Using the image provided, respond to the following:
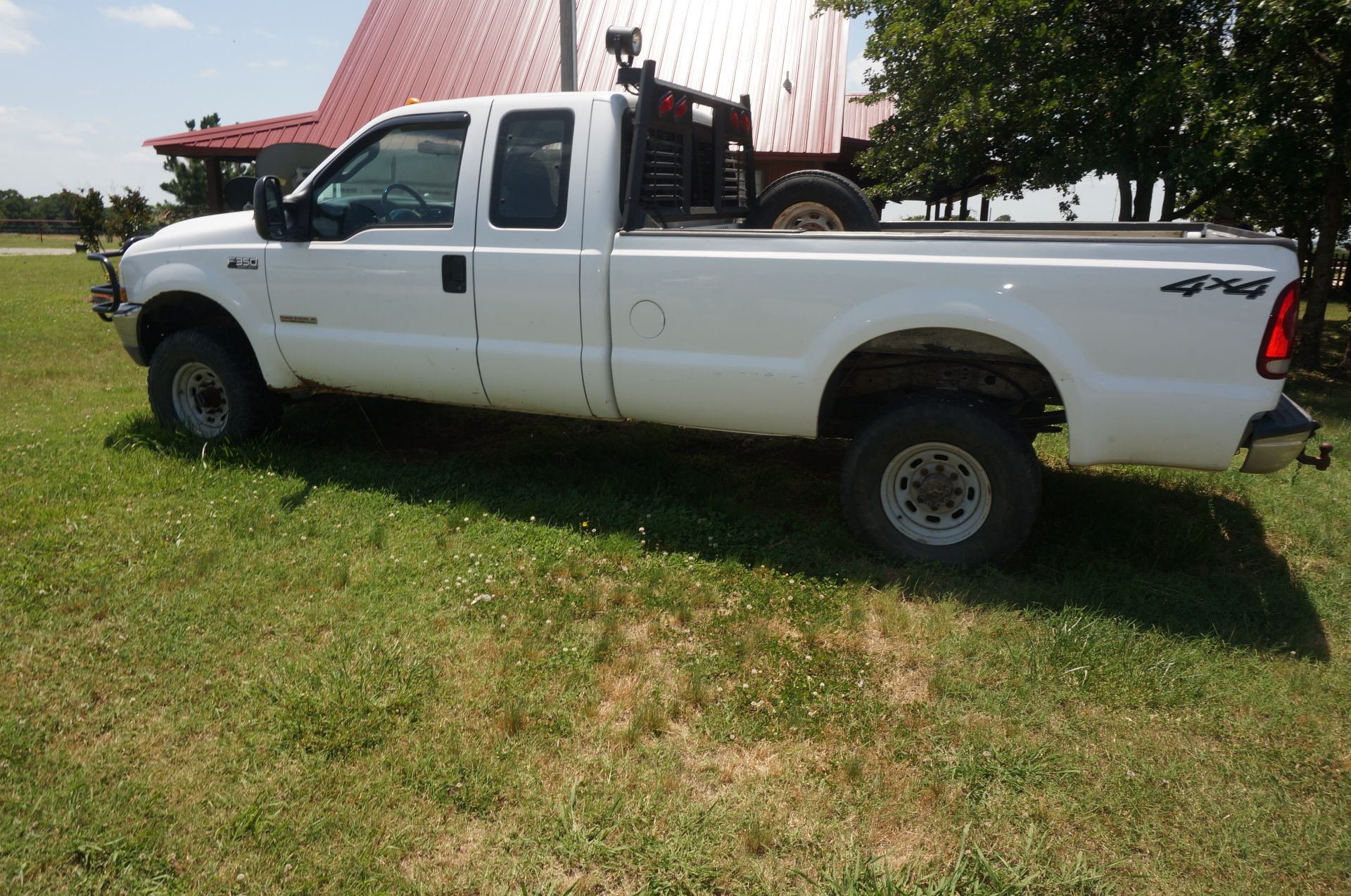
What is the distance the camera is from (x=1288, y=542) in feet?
15.6

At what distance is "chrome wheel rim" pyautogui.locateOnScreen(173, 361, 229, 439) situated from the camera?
599 cm

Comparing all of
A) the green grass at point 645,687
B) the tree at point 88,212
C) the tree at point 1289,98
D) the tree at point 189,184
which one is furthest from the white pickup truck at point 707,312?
the tree at point 189,184

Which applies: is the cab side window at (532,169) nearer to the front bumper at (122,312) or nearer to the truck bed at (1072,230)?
the truck bed at (1072,230)

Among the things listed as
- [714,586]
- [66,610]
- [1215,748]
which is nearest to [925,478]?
[714,586]

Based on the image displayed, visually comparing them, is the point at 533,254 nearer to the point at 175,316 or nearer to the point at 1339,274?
the point at 175,316

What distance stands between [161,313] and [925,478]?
16.2 ft

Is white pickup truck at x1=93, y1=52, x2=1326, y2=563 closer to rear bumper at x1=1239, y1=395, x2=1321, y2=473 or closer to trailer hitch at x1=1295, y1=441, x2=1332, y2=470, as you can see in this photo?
rear bumper at x1=1239, y1=395, x2=1321, y2=473

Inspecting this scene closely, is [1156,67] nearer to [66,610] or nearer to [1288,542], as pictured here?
[1288,542]

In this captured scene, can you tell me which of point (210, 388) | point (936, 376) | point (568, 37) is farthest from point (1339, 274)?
point (210, 388)

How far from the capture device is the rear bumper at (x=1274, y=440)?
3.66 meters

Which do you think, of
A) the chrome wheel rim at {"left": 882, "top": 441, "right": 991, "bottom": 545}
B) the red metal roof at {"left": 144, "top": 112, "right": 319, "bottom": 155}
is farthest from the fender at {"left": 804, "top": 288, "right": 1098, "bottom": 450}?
the red metal roof at {"left": 144, "top": 112, "right": 319, "bottom": 155}

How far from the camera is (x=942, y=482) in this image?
4.34 meters

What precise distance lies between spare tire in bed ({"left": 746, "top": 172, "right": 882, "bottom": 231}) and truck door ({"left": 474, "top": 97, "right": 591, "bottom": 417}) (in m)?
1.23

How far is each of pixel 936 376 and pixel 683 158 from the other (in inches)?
76.3
